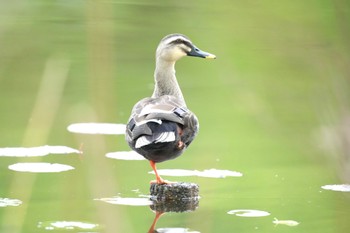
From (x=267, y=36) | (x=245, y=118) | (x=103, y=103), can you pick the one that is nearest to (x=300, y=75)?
(x=245, y=118)

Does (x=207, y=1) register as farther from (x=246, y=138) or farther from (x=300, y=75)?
(x=246, y=138)

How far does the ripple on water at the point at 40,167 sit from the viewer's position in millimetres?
4742

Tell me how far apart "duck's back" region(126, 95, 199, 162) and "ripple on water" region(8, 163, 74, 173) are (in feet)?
1.63

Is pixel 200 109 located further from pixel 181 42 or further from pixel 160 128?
pixel 160 128

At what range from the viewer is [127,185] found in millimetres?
4699

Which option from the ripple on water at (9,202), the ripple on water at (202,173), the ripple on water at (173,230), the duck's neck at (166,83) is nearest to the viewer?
the ripple on water at (173,230)

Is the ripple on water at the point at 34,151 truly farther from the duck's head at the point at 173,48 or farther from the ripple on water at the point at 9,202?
the ripple on water at the point at 9,202

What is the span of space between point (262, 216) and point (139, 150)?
0.67 m

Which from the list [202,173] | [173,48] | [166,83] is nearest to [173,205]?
[202,173]

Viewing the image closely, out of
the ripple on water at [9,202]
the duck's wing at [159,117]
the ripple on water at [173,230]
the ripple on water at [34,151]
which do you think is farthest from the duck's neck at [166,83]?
the ripple on water at [173,230]

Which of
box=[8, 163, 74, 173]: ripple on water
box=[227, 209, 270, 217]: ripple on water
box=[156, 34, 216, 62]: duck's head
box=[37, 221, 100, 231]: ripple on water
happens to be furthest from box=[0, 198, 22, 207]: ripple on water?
box=[156, 34, 216, 62]: duck's head

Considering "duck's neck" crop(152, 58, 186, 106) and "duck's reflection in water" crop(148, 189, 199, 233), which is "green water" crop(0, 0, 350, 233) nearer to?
"duck's reflection in water" crop(148, 189, 199, 233)

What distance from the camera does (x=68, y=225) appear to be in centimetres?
380

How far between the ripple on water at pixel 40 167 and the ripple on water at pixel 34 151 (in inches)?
10.0
